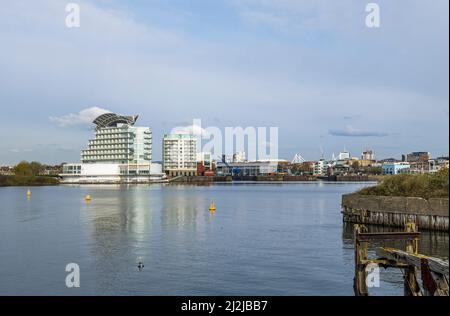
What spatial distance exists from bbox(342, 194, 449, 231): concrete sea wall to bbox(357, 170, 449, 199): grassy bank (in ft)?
9.93

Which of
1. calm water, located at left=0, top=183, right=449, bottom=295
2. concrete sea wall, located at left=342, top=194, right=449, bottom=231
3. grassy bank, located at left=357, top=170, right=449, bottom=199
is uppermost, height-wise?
grassy bank, located at left=357, top=170, right=449, bottom=199

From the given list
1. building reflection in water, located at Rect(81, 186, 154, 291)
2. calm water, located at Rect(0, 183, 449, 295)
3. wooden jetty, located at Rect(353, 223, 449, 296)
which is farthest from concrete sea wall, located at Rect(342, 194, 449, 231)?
building reflection in water, located at Rect(81, 186, 154, 291)

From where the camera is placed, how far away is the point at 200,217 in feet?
216

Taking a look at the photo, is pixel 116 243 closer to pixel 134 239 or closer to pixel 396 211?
pixel 134 239

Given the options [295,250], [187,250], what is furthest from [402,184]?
[187,250]

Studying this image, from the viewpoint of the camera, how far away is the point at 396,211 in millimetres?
50406

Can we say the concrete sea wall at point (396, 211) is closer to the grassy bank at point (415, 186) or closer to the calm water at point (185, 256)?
the calm water at point (185, 256)

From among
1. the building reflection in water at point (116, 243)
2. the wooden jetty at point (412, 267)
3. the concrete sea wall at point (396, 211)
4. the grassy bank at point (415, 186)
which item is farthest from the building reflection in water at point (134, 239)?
the grassy bank at point (415, 186)

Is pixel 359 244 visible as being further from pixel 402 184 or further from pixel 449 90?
pixel 402 184

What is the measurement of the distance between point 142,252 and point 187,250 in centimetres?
328

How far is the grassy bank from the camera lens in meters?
52.1

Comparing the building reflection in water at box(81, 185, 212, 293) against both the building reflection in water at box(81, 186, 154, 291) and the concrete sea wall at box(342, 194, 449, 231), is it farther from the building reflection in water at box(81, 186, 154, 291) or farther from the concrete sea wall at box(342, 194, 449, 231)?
the concrete sea wall at box(342, 194, 449, 231)
